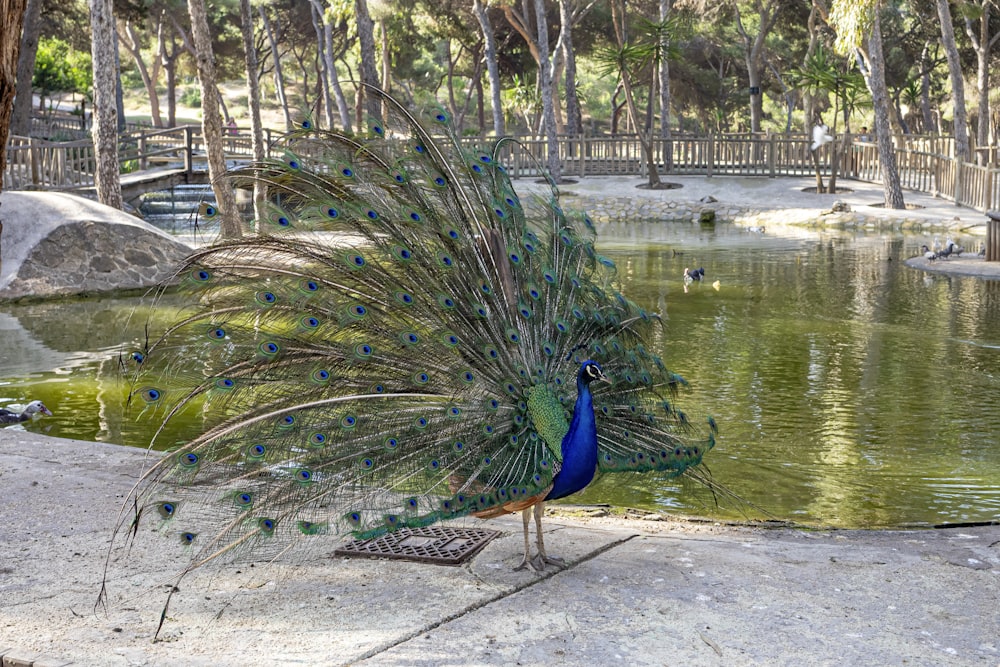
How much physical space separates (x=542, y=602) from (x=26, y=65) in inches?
1021

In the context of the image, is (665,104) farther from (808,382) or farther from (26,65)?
(808,382)

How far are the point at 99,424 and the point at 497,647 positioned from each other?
6206 mm

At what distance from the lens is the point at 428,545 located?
6121 mm

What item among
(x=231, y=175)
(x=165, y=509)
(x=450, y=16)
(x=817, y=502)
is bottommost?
(x=817, y=502)

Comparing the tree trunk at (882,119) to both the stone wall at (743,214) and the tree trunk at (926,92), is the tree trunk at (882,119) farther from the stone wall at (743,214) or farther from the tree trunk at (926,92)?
the tree trunk at (926,92)

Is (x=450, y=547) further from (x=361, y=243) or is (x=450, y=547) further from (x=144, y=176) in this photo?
(x=144, y=176)

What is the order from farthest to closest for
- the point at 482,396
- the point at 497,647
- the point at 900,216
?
the point at 900,216
the point at 482,396
the point at 497,647

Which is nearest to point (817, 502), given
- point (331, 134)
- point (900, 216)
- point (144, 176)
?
point (331, 134)

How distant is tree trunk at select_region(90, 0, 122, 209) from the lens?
19062mm

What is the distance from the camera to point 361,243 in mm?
6000

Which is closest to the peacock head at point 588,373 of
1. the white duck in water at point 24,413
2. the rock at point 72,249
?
the white duck in water at point 24,413

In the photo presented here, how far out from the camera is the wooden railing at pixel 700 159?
24.5m

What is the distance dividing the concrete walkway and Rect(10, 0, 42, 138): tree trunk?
2257 cm

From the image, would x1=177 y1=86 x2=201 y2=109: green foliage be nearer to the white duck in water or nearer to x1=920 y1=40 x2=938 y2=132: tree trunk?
x1=920 y1=40 x2=938 y2=132: tree trunk
